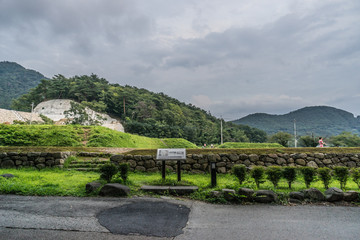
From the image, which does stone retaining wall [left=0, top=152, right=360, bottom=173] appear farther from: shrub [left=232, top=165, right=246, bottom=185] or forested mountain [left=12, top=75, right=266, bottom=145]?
forested mountain [left=12, top=75, right=266, bottom=145]

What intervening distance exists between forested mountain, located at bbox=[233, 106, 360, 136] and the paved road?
10082cm

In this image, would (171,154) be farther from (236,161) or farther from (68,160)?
(68,160)

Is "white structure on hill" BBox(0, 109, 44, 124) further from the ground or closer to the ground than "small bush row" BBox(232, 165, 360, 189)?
further from the ground

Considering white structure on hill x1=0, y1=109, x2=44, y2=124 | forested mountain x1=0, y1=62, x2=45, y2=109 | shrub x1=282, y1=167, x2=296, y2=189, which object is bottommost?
shrub x1=282, y1=167, x2=296, y2=189

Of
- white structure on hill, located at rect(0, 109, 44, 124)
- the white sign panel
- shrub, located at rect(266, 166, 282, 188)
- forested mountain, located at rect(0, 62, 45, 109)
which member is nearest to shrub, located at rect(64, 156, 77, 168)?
the white sign panel


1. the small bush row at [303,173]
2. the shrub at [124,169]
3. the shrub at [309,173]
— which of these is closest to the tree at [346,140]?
the small bush row at [303,173]

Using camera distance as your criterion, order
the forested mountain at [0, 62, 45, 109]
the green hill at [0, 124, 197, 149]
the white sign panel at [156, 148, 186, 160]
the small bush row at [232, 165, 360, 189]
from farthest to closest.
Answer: the forested mountain at [0, 62, 45, 109], the green hill at [0, 124, 197, 149], the white sign panel at [156, 148, 186, 160], the small bush row at [232, 165, 360, 189]

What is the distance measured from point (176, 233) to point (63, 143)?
16945mm

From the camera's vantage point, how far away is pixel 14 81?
99.7 metres

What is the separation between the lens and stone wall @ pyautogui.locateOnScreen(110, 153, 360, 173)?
914cm

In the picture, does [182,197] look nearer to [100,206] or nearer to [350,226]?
[100,206]

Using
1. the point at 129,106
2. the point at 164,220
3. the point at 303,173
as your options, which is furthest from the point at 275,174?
the point at 129,106

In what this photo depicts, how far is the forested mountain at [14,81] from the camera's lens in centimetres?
8222

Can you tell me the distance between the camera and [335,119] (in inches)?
4294
